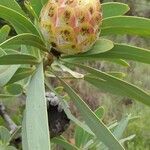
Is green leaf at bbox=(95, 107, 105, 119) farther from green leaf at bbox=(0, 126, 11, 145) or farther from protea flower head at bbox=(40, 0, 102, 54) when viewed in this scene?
protea flower head at bbox=(40, 0, 102, 54)

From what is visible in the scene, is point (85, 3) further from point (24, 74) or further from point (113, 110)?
point (113, 110)

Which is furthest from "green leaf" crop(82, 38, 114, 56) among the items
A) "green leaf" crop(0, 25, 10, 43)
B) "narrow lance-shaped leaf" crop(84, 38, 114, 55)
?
"green leaf" crop(0, 25, 10, 43)

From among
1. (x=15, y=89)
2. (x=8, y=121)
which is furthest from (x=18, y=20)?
(x=8, y=121)

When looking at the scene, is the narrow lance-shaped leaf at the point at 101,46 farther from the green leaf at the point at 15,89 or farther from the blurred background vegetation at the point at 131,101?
the blurred background vegetation at the point at 131,101

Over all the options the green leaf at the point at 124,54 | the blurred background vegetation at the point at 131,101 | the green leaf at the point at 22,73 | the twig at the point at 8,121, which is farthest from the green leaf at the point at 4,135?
the blurred background vegetation at the point at 131,101

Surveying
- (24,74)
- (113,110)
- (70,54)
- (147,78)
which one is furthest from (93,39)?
(147,78)

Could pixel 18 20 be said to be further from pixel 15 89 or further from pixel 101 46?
pixel 15 89

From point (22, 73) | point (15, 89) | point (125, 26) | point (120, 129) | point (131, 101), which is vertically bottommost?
point (131, 101)
